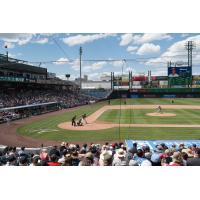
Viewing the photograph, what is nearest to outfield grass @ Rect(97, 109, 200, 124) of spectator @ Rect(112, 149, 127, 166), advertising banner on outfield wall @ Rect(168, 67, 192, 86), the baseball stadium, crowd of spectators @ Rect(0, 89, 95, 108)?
the baseball stadium

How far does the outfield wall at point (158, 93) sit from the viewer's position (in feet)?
233

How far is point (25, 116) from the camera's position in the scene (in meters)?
35.7

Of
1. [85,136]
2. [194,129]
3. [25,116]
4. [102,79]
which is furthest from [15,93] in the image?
[102,79]

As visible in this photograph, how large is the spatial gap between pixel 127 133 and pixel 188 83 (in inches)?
1799

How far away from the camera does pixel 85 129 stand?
24984mm

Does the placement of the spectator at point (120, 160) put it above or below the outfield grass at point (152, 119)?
above

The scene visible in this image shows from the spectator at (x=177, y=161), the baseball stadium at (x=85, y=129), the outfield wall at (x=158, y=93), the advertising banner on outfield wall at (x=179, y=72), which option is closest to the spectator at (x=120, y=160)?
the baseball stadium at (x=85, y=129)

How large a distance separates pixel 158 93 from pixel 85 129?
51.2m

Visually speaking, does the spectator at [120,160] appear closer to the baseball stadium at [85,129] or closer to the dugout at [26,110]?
the baseball stadium at [85,129]

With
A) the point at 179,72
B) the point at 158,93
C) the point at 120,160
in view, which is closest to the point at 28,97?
the point at 179,72

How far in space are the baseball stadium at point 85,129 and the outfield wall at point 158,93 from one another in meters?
0.27

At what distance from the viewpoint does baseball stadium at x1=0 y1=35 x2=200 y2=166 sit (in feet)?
31.0

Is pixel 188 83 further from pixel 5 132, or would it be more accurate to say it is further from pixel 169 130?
pixel 5 132
